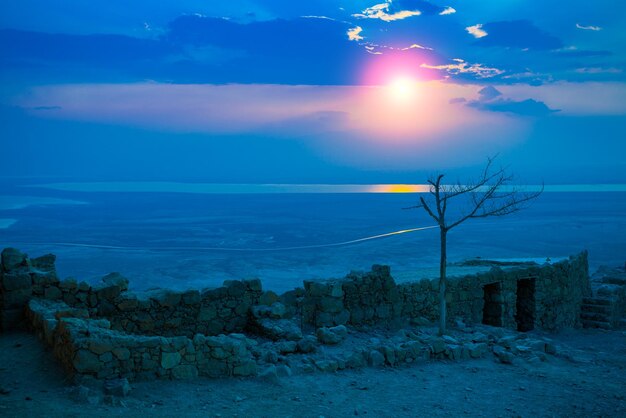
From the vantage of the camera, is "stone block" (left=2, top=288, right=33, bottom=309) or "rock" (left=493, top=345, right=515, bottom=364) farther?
"rock" (left=493, top=345, right=515, bottom=364)

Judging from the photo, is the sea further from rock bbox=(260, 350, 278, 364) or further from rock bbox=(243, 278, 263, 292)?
rock bbox=(260, 350, 278, 364)

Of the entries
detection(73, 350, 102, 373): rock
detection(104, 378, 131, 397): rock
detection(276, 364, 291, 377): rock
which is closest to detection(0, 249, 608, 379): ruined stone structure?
detection(73, 350, 102, 373): rock

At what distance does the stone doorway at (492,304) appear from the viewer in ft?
56.1

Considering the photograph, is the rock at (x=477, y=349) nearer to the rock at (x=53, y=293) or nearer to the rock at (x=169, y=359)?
the rock at (x=169, y=359)

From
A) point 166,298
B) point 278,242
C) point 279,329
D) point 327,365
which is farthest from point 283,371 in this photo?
point 278,242

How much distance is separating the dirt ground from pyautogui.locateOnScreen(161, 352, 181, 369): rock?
27 cm

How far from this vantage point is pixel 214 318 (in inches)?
466

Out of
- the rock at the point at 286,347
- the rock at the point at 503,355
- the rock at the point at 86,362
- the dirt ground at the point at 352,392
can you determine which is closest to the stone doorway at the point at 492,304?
the dirt ground at the point at 352,392

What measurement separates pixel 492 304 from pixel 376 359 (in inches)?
334

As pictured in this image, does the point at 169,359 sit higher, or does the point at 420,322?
the point at 169,359

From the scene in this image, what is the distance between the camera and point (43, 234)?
Result: 1925 inches

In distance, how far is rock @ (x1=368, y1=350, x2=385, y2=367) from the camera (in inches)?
400

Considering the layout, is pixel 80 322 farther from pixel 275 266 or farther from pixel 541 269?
pixel 275 266

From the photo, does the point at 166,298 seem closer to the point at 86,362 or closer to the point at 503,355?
the point at 86,362
